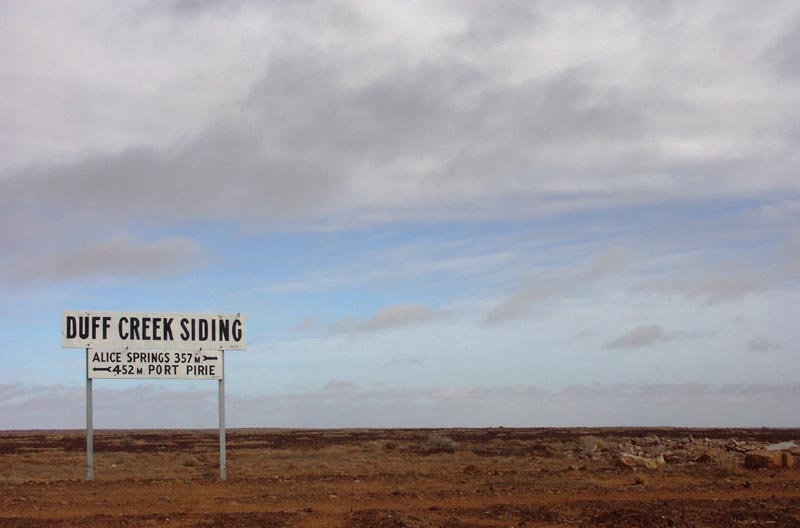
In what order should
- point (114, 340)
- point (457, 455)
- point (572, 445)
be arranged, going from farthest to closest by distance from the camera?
1. point (572, 445)
2. point (457, 455)
3. point (114, 340)

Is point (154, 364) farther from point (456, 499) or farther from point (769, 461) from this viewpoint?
point (769, 461)

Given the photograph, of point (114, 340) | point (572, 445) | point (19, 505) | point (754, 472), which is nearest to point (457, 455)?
point (572, 445)

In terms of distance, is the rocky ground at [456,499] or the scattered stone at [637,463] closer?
the rocky ground at [456,499]

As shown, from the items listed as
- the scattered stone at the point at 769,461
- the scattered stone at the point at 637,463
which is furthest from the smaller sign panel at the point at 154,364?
the scattered stone at the point at 769,461

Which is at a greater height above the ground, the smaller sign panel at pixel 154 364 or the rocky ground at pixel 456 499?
the smaller sign panel at pixel 154 364

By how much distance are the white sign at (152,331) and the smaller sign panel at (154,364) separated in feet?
0.51

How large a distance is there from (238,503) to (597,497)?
672cm

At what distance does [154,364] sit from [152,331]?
0.81 meters

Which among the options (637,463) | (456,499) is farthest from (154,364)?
(637,463)

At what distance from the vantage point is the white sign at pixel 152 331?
1964 cm

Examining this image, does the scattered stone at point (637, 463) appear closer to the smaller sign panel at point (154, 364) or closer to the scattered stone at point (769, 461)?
the scattered stone at point (769, 461)

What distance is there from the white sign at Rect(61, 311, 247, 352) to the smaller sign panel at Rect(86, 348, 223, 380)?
15 centimetres

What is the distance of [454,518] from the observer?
43.1 feet

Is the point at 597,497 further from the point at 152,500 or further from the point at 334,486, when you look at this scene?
the point at 152,500
